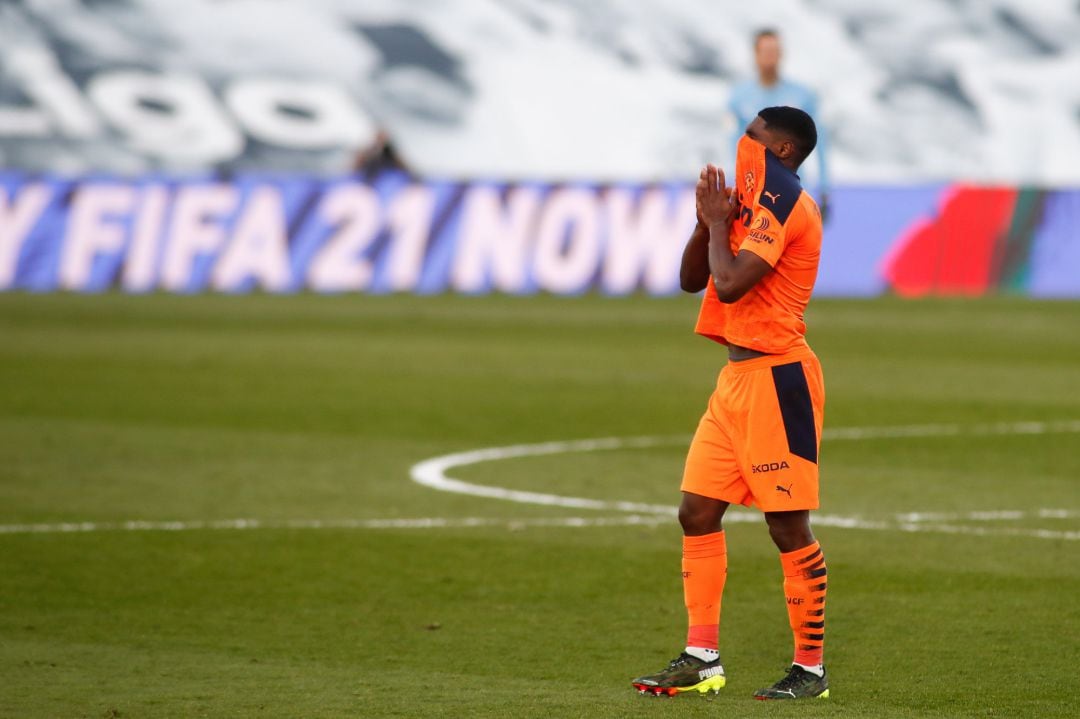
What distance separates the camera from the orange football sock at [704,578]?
5.81 meters

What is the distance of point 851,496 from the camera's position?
9.38m

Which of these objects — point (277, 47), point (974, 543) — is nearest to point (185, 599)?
point (974, 543)

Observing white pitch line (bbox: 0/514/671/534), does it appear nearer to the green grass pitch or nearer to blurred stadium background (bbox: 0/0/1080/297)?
the green grass pitch

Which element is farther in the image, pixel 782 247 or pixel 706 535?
pixel 706 535

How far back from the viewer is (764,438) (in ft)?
18.8

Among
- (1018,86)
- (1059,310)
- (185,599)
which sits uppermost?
(1018,86)

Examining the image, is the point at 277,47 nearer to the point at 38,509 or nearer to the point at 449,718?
the point at 38,509

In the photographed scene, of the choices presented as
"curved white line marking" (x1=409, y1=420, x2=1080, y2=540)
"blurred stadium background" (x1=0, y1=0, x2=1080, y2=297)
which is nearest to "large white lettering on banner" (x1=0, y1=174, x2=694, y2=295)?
"blurred stadium background" (x1=0, y1=0, x2=1080, y2=297)

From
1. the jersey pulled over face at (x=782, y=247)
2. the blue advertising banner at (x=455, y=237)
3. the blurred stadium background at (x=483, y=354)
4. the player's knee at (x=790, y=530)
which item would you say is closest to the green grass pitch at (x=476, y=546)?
the blurred stadium background at (x=483, y=354)

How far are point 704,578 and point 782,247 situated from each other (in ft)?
3.43

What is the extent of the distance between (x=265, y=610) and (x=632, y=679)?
1.68 metres

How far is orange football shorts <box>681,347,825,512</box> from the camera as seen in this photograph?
5.71 m

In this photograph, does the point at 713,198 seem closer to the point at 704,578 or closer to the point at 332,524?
the point at 704,578

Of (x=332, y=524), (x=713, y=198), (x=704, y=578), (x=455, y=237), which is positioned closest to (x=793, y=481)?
(x=704, y=578)
